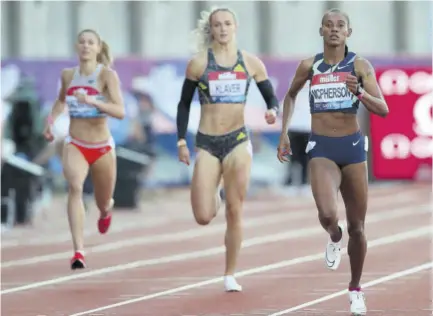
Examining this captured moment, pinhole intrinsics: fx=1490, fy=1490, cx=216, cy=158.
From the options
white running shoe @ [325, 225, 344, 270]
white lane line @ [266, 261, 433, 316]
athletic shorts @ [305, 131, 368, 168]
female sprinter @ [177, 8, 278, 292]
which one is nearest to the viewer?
athletic shorts @ [305, 131, 368, 168]

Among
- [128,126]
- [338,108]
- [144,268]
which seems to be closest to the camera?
[338,108]

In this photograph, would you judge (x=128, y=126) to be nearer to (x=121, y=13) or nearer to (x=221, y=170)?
(x=121, y=13)

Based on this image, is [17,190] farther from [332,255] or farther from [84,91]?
[332,255]

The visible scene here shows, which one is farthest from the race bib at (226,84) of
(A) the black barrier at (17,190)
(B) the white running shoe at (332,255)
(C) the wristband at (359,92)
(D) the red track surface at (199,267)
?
(A) the black barrier at (17,190)

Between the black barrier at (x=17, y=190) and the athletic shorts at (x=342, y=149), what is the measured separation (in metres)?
10.9

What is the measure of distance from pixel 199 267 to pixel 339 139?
439 cm

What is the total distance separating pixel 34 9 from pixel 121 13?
1884mm

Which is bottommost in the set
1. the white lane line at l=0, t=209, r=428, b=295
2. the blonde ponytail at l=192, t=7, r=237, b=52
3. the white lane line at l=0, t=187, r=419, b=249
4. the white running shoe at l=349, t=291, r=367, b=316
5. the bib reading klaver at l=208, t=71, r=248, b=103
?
the white lane line at l=0, t=187, r=419, b=249

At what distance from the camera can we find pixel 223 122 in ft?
38.7

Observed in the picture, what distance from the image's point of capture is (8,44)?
32.2 m

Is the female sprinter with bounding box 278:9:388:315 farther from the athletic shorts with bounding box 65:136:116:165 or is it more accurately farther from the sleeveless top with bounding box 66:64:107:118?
the athletic shorts with bounding box 65:136:116:165

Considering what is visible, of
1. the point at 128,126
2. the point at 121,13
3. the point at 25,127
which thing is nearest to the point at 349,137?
the point at 25,127

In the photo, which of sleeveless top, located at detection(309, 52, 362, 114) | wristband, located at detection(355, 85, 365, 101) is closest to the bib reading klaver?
sleeveless top, located at detection(309, 52, 362, 114)

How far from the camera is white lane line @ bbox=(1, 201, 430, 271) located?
616 inches
